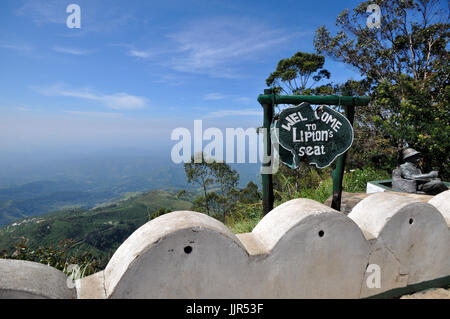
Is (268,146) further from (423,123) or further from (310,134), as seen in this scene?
(423,123)

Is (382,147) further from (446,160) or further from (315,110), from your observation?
(315,110)

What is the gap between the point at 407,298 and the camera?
2.35 metres

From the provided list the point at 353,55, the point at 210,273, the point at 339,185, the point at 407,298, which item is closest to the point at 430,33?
the point at 353,55

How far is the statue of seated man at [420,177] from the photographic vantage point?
16.3 ft

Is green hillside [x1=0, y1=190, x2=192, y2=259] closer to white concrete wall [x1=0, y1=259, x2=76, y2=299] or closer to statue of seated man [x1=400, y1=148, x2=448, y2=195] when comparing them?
statue of seated man [x1=400, y1=148, x2=448, y2=195]

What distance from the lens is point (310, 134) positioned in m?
2.81

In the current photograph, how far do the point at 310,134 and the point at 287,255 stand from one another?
146cm

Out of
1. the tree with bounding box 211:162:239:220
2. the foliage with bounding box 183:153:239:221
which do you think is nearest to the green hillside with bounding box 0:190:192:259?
the tree with bounding box 211:162:239:220

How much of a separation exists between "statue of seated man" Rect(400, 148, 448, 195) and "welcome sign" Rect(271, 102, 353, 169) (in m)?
3.18

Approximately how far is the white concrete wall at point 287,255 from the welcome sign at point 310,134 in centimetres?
71
